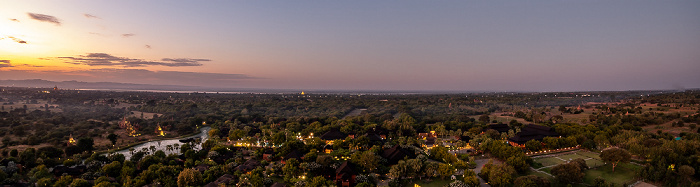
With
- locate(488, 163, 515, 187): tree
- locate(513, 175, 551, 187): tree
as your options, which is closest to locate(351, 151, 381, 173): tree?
locate(488, 163, 515, 187): tree

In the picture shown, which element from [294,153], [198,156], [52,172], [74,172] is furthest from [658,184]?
[52,172]

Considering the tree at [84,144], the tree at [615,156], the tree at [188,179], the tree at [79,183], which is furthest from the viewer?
the tree at [84,144]

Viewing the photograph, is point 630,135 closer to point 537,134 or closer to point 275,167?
point 537,134

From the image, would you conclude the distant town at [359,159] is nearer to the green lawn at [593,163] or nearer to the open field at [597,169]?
the open field at [597,169]

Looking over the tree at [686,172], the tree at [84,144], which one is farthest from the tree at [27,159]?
the tree at [686,172]

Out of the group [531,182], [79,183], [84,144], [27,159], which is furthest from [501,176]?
[84,144]

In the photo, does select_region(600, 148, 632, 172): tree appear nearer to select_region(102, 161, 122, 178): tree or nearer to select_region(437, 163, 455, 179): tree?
select_region(437, 163, 455, 179): tree

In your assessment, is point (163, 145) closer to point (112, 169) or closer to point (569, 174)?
point (112, 169)
